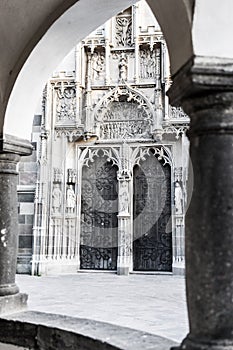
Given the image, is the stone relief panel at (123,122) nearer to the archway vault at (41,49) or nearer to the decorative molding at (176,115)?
the decorative molding at (176,115)

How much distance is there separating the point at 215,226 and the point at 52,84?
7774 millimetres

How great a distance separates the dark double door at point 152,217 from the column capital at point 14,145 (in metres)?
5.22

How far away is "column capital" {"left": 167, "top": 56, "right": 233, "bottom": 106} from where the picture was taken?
197 cm

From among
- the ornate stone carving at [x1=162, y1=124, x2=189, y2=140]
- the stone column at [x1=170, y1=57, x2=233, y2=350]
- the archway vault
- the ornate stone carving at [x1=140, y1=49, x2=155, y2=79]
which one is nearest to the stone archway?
the stone column at [x1=170, y1=57, x2=233, y2=350]

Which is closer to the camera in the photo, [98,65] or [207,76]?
[207,76]

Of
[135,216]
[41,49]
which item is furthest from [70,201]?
[41,49]

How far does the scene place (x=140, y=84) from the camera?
9.00 meters

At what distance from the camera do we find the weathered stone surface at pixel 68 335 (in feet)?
8.33

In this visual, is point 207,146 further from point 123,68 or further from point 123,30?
point 123,30

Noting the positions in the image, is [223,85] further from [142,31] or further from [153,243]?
[142,31]

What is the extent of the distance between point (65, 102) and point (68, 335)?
686cm

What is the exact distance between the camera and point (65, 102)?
9180mm

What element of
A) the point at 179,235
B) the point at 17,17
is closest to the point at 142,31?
the point at 179,235

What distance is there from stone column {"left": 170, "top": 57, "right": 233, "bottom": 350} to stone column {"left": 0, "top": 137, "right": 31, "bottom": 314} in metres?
1.89
